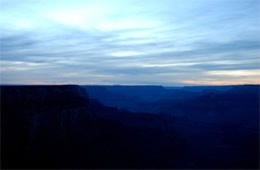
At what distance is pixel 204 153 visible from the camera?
24469 mm

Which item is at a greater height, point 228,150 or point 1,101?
point 1,101

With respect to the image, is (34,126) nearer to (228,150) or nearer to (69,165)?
(69,165)

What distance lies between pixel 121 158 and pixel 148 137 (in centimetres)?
896

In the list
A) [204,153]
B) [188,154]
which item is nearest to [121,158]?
[188,154]

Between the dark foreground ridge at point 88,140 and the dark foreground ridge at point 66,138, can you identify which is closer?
the dark foreground ridge at point 66,138

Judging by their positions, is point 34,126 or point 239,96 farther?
point 239,96

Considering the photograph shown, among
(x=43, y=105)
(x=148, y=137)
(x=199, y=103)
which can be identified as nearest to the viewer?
(x=43, y=105)

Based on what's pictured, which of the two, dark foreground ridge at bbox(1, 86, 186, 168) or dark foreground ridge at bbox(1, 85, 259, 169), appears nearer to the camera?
dark foreground ridge at bbox(1, 86, 186, 168)

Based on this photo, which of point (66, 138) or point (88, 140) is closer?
point (66, 138)

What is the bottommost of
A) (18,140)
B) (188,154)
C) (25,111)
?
(188,154)

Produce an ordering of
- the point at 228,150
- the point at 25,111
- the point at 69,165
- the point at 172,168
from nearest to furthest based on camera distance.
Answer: the point at 69,165 < the point at 172,168 < the point at 25,111 < the point at 228,150

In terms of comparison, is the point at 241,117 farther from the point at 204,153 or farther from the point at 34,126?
the point at 34,126

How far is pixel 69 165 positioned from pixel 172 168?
27.0ft

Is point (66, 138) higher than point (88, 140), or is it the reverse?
point (66, 138)
